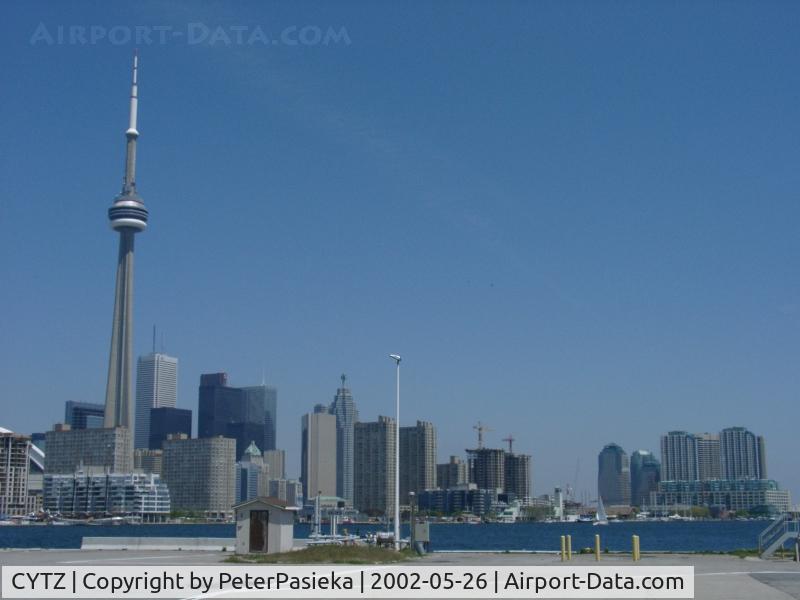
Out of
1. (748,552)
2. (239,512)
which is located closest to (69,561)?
(239,512)

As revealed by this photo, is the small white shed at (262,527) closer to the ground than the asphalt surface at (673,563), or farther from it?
farther from it

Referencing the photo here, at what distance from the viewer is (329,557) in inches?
1571

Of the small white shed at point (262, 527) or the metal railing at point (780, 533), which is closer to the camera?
the small white shed at point (262, 527)

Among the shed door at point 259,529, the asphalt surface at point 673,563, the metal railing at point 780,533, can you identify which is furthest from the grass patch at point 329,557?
the metal railing at point 780,533

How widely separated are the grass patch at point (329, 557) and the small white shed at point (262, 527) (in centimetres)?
102

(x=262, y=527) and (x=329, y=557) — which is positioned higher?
(x=262, y=527)

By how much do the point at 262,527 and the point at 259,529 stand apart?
162 mm

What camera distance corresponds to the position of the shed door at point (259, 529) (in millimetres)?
44219

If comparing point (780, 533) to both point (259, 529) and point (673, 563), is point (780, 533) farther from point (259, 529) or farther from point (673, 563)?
point (259, 529)

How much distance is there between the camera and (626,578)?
3269 centimetres

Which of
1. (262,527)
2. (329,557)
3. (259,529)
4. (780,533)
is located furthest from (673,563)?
(259,529)

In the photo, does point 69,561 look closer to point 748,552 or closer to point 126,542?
point 126,542

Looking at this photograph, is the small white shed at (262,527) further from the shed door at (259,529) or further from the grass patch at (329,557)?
the grass patch at (329,557)

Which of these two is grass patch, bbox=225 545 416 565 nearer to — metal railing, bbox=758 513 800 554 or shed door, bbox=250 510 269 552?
shed door, bbox=250 510 269 552
